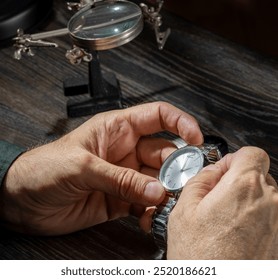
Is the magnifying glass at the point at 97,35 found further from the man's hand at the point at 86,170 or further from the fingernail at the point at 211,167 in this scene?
the fingernail at the point at 211,167

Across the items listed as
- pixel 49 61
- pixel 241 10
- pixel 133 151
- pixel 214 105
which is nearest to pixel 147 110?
pixel 133 151

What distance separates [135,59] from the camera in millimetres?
1545

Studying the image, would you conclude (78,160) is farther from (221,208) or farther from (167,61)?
(167,61)

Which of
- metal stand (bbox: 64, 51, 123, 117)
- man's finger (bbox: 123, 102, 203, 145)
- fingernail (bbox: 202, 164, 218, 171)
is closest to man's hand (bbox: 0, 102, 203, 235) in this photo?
man's finger (bbox: 123, 102, 203, 145)

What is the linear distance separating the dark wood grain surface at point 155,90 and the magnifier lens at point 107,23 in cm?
23

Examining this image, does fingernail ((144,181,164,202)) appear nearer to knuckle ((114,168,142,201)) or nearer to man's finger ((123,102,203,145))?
knuckle ((114,168,142,201))

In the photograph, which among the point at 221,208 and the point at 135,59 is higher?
the point at 221,208

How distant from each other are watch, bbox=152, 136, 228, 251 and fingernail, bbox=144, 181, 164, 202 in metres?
0.03

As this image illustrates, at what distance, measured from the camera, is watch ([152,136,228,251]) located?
1.02 metres

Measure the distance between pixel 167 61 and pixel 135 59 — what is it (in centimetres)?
9

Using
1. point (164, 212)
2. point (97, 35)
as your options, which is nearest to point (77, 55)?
point (97, 35)

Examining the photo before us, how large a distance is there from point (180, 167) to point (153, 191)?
8 centimetres

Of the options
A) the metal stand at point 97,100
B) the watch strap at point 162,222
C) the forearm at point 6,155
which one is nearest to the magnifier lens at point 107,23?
the metal stand at point 97,100

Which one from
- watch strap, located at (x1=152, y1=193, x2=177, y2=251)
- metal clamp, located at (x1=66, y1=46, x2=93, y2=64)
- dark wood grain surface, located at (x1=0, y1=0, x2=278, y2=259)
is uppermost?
metal clamp, located at (x1=66, y1=46, x2=93, y2=64)
